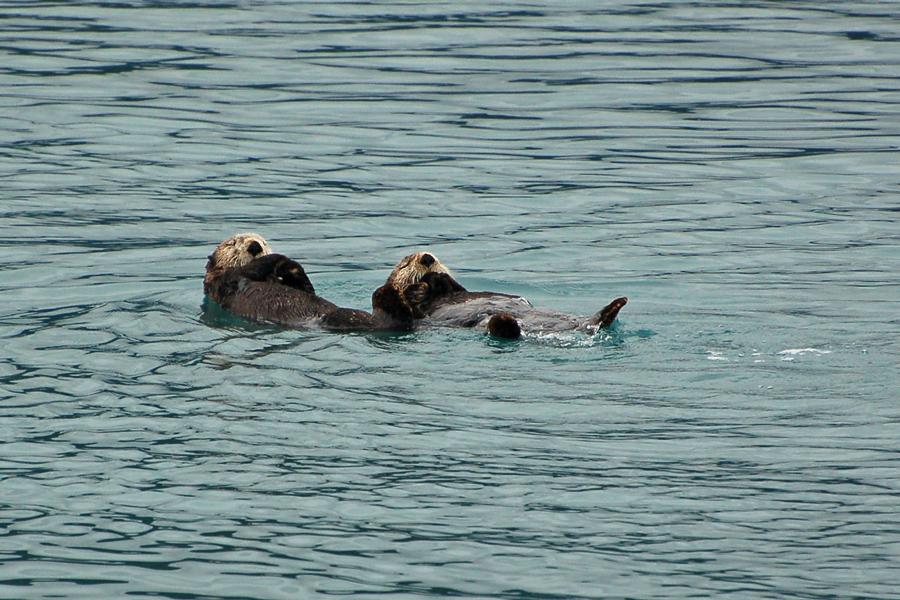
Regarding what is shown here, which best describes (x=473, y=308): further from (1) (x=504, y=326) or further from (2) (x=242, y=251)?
(2) (x=242, y=251)

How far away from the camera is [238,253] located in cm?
809

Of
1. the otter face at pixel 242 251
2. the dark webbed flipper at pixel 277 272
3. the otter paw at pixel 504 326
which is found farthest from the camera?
the otter face at pixel 242 251

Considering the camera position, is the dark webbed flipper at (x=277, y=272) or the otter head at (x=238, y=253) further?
the otter head at (x=238, y=253)

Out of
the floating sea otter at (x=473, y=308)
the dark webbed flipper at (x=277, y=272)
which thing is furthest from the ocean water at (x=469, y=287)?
the dark webbed flipper at (x=277, y=272)

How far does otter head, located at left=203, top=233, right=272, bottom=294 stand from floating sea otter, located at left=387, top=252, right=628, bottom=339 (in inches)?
33.4

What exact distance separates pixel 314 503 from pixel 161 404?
A: 1.36 m

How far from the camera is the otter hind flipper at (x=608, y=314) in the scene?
650cm

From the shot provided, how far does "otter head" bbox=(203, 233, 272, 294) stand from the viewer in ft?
26.5

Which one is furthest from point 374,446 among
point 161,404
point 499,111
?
point 499,111

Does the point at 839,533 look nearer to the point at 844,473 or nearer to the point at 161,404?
the point at 844,473

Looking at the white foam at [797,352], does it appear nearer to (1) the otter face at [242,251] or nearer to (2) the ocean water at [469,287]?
(2) the ocean water at [469,287]

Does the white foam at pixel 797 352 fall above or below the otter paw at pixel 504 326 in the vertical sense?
below

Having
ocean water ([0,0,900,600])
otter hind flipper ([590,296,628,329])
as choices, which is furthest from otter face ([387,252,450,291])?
otter hind flipper ([590,296,628,329])

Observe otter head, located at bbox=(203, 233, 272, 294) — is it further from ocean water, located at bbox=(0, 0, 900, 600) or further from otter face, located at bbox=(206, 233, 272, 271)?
ocean water, located at bbox=(0, 0, 900, 600)
